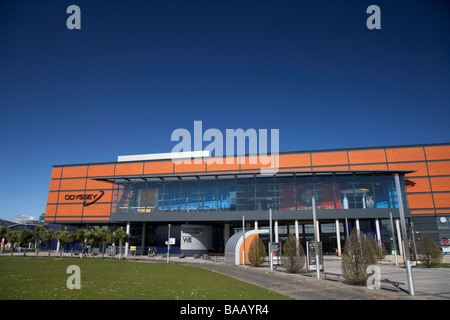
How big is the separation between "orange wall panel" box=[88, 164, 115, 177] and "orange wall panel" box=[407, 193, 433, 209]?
62.6 meters

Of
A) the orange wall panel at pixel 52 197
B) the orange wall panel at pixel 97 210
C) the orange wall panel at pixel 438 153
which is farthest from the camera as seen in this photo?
the orange wall panel at pixel 52 197

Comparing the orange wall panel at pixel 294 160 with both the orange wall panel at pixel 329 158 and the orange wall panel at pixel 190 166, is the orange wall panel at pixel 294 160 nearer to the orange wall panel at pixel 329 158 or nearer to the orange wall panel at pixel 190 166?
the orange wall panel at pixel 329 158

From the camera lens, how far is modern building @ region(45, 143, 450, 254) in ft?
153

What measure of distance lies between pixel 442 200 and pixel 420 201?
137 inches

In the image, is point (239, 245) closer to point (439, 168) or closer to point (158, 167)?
point (158, 167)

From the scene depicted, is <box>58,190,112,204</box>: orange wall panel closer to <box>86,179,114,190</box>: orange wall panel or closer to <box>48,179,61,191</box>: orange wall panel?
<box>86,179,114,190</box>: orange wall panel

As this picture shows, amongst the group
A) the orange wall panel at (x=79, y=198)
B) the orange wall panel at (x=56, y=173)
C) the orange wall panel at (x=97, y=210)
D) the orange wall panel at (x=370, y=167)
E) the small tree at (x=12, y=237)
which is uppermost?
the orange wall panel at (x=56, y=173)

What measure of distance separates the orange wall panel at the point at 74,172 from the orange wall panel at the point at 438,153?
7294 cm

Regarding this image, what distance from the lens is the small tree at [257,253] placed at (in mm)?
30016

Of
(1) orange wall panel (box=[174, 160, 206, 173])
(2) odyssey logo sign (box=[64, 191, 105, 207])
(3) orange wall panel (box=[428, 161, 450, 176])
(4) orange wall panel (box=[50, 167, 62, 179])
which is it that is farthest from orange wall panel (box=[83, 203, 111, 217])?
(3) orange wall panel (box=[428, 161, 450, 176])

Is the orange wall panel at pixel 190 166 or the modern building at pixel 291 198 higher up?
the orange wall panel at pixel 190 166

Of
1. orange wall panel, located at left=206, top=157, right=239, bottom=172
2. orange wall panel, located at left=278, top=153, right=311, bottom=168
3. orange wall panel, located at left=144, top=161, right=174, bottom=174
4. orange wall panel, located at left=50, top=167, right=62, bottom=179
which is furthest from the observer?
orange wall panel, located at left=50, top=167, right=62, bottom=179

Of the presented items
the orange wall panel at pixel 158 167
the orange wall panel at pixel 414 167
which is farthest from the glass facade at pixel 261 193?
the orange wall panel at pixel 158 167
